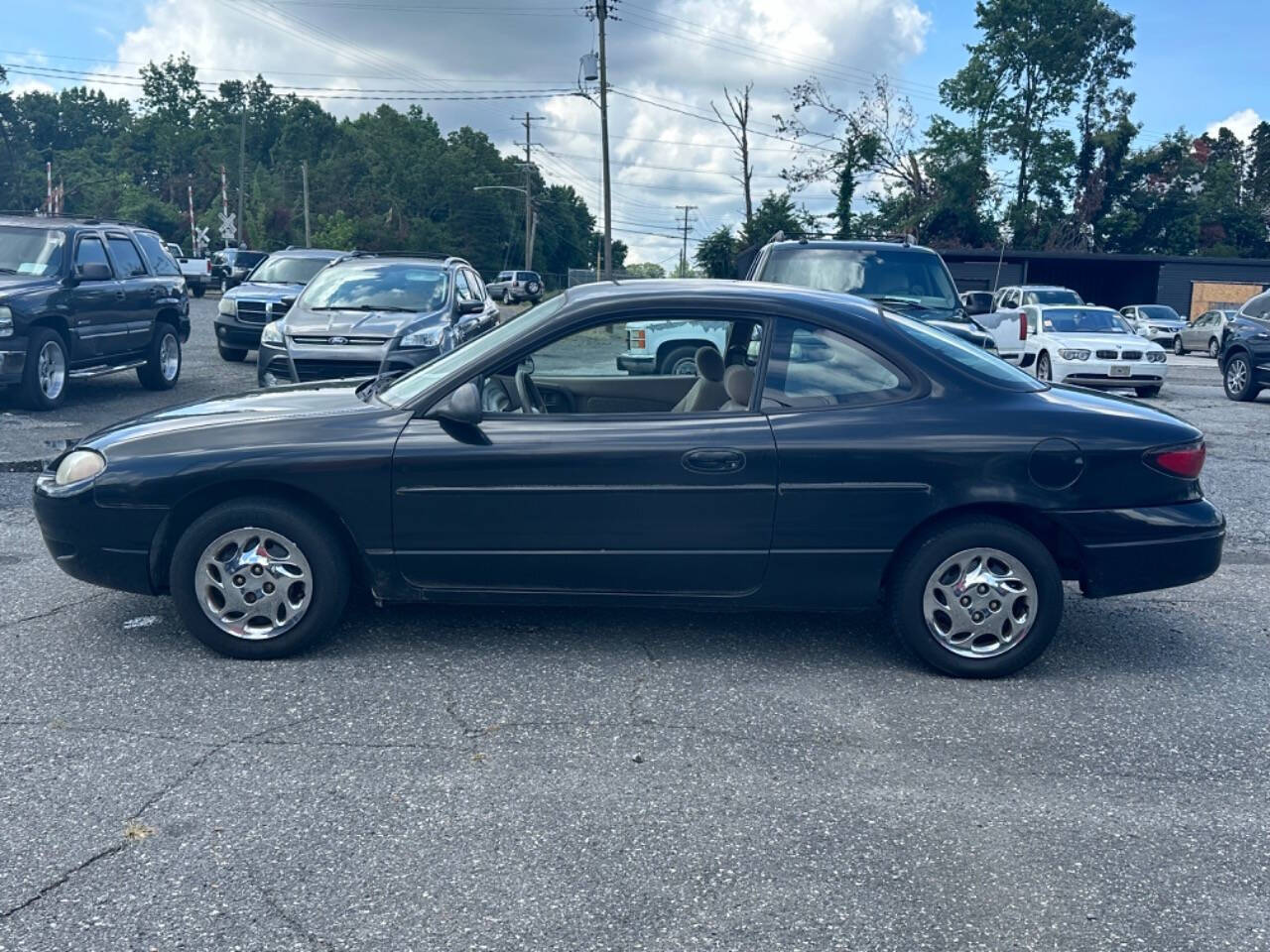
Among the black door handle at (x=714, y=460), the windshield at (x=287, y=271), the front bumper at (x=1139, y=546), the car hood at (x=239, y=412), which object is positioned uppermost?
the windshield at (x=287, y=271)

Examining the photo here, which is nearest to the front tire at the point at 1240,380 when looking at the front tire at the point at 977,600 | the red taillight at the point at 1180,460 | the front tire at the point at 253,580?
the red taillight at the point at 1180,460

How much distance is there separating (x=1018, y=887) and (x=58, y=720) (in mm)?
3250

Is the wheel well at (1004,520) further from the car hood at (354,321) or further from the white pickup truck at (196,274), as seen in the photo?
the white pickup truck at (196,274)

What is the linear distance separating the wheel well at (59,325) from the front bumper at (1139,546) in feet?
33.5

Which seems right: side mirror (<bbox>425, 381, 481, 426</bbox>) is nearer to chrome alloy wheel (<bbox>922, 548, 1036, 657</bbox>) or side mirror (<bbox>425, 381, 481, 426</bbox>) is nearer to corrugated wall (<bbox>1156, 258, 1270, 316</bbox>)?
chrome alloy wheel (<bbox>922, 548, 1036, 657</bbox>)

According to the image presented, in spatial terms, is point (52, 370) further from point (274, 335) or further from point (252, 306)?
point (252, 306)

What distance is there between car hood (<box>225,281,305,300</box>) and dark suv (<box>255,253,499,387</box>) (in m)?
4.19

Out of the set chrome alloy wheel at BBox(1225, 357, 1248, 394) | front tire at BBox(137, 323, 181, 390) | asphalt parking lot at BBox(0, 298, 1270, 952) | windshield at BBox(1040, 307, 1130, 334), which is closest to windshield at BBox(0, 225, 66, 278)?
front tire at BBox(137, 323, 181, 390)

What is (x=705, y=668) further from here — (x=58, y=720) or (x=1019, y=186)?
(x=1019, y=186)

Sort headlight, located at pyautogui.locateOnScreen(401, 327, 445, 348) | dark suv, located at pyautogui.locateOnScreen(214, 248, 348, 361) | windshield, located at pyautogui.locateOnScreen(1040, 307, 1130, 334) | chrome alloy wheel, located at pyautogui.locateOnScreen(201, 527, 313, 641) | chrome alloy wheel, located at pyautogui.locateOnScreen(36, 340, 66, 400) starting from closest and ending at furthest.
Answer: chrome alloy wheel, located at pyautogui.locateOnScreen(201, 527, 313, 641) < headlight, located at pyautogui.locateOnScreen(401, 327, 445, 348) < chrome alloy wheel, located at pyautogui.locateOnScreen(36, 340, 66, 400) < dark suv, located at pyautogui.locateOnScreen(214, 248, 348, 361) < windshield, located at pyautogui.locateOnScreen(1040, 307, 1130, 334)

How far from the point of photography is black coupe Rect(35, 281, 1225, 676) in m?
4.94

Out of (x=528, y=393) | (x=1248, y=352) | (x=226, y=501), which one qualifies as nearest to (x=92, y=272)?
(x=226, y=501)

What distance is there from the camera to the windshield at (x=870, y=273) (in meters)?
Answer: 11.2

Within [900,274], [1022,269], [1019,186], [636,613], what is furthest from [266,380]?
[1019,186]
